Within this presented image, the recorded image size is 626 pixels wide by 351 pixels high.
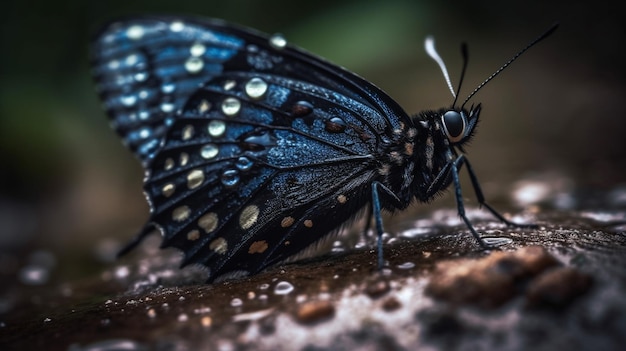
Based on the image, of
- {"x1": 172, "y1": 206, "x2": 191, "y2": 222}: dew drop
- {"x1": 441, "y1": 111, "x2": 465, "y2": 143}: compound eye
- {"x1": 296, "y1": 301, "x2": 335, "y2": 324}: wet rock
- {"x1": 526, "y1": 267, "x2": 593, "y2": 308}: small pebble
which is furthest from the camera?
{"x1": 172, "y1": 206, "x2": 191, "y2": 222}: dew drop

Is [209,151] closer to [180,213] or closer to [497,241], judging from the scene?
[180,213]

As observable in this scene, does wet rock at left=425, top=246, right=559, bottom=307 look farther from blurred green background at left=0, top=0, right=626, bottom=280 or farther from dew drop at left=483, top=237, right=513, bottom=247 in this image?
blurred green background at left=0, top=0, right=626, bottom=280

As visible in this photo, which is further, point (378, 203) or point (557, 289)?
point (378, 203)


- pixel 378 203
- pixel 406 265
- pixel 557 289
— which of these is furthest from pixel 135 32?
pixel 557 289

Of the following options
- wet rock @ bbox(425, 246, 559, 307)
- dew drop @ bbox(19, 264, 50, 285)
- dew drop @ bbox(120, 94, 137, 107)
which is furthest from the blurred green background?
wet rock @ bbox(425, 246, 559, 307)

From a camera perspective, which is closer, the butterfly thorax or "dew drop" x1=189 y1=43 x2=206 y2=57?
the butterfly thorax

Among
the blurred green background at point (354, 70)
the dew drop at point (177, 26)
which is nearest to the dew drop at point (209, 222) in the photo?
the dew drop at point (177, 26)

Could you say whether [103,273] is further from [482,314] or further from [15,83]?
[15,83]
